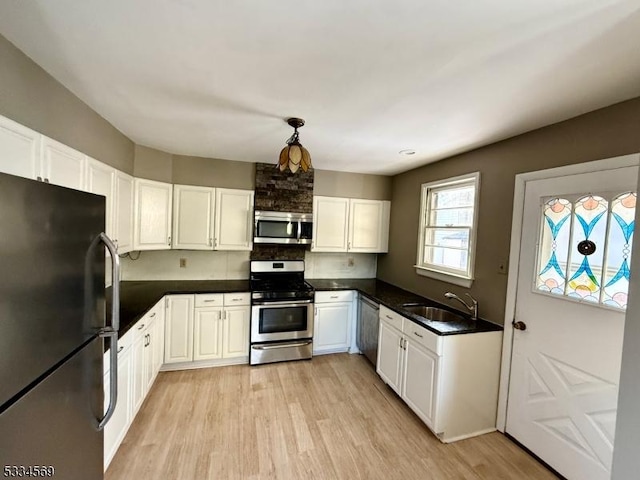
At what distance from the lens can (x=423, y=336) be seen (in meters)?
2.35

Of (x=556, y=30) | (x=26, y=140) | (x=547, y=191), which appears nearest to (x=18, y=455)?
(x=26, y=140)

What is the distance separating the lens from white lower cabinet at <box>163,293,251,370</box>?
10.0 feet

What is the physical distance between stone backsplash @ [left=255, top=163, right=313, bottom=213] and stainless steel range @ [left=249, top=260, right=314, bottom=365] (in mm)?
998

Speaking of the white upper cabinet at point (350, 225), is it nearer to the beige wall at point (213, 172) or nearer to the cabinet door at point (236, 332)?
the beige wall at point (213, 172)

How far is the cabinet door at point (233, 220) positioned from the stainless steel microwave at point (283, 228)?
118mm

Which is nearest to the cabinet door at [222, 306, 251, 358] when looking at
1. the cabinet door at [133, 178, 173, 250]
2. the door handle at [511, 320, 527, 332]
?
the cabinet door at [133, 178, 173, 250]

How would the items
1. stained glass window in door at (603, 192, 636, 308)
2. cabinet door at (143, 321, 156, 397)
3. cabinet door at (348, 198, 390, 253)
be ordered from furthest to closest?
cabinet door at (348, 198, 390, 253)
cabinet door at (143, 321, 156, 397)
stained glass window in door at (603, 192, 636, 308)

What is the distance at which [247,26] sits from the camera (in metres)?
1.15

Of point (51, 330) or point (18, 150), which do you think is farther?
point (18, 150)

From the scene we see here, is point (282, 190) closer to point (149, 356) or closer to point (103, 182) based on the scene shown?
point (103, 182)

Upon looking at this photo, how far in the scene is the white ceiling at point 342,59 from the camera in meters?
1.06

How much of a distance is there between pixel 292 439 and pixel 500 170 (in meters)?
2.73

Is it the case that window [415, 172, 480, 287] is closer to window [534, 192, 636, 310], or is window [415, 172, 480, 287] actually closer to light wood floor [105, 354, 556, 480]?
window [534, 192, 636, 310]

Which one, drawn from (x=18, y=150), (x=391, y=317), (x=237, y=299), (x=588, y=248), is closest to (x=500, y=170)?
(x=588, y=248)
